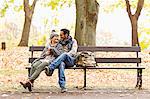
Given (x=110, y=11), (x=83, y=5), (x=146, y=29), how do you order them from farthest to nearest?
(x=146, y=29)
(x=110, y=11)
(x=83, y=5)

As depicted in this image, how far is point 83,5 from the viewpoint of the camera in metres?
16.6

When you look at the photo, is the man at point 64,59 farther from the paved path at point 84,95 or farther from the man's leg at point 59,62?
the paved path at point 84,95

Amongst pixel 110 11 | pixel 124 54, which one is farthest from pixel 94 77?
pixel 110 11

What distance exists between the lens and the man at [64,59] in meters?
9.68

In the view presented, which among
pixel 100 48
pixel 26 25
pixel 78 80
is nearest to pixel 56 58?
pixel 100 48

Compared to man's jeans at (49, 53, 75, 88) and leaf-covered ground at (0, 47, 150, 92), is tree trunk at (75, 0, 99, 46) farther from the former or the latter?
man's jeans at (49, 53, 75, 88)

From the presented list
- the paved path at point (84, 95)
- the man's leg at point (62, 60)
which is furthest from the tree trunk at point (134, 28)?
the man's leg at point (62, 60)

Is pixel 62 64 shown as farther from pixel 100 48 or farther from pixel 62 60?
pixel 100 48

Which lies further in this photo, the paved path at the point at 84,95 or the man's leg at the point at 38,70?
the man's leg at the point at 38,70

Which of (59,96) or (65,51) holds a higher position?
(65,51)

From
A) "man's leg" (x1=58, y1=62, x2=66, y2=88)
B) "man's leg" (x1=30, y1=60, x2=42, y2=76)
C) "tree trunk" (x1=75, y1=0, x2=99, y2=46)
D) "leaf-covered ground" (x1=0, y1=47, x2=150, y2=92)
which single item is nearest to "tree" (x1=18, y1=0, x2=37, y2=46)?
"leaf-covered ground" (x1=0, y1=47, x2=150, y2=92)

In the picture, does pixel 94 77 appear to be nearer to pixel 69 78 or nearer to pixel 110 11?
pixel 69 78

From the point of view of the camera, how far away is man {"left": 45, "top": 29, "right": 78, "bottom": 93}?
9680 millimetres

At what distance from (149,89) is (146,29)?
2723 cm
